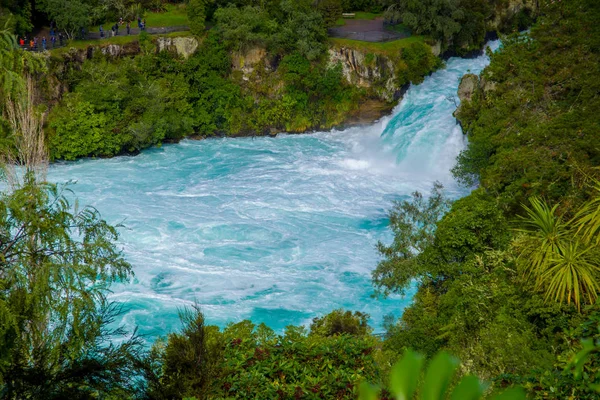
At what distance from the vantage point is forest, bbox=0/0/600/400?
29.9ft

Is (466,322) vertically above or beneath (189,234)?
above

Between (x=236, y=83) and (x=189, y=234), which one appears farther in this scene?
(x=236, y=83)

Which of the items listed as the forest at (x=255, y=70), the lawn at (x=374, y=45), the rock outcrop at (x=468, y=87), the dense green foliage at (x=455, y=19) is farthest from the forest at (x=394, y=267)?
the dense green foliage at (x=455, y=19)

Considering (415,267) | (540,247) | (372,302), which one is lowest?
(372,302)

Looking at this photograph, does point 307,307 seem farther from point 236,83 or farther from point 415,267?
point 236,83

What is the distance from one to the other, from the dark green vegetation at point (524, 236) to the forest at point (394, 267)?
2.5 inches

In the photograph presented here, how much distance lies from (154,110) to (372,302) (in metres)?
20.9

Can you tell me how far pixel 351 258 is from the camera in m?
25.8

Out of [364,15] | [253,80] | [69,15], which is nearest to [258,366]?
[253,80]

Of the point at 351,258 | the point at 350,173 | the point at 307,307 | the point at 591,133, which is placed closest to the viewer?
the point at 591,133

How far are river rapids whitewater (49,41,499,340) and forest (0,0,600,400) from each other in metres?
1.64

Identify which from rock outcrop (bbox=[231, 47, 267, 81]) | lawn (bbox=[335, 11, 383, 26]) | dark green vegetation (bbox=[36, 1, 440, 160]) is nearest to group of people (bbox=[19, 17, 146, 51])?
dark green vegetation (bbox=[36, 1, 440, 160])

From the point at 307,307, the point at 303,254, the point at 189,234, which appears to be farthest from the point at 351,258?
the point at 189,234

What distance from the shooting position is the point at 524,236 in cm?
1477
